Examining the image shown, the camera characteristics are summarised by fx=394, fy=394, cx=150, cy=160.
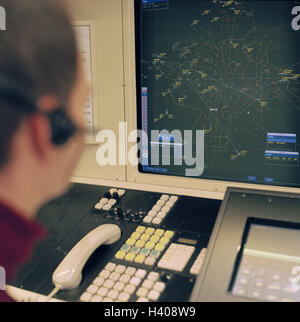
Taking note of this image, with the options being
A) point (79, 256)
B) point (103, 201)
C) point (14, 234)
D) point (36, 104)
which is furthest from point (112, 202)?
point (36, 104)

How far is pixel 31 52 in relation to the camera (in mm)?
354

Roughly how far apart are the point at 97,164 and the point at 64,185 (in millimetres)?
760

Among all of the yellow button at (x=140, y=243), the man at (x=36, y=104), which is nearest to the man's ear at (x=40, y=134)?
the man at (x=36, y=104)

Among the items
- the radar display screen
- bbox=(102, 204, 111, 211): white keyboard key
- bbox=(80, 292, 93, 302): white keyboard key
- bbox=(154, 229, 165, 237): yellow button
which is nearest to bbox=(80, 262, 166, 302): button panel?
bbox=(80, 292, 93, 302): white keyboard key

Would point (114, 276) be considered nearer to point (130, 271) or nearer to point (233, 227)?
point (130, 271)

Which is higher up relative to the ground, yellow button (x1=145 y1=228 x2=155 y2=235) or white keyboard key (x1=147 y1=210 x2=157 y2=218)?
white keyboard key (x1=147 y1=210 x2=157 y2=218)

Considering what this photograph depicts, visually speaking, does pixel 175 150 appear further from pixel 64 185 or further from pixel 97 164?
pixel 64 185

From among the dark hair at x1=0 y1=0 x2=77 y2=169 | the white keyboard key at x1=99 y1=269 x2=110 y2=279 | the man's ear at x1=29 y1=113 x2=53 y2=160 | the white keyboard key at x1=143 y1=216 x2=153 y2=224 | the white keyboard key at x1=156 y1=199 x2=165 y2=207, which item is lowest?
the white keyboard key at x1=99 y1=269 x2=110 y2=279

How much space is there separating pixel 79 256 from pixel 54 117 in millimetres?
456

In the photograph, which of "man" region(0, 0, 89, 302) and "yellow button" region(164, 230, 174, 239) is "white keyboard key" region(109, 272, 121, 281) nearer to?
"yellow button" region(164, 230, 174, 239)

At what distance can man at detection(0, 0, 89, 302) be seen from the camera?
356 mm

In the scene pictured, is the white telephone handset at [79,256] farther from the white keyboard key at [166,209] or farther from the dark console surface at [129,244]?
the white keyboard key at [166,209]
